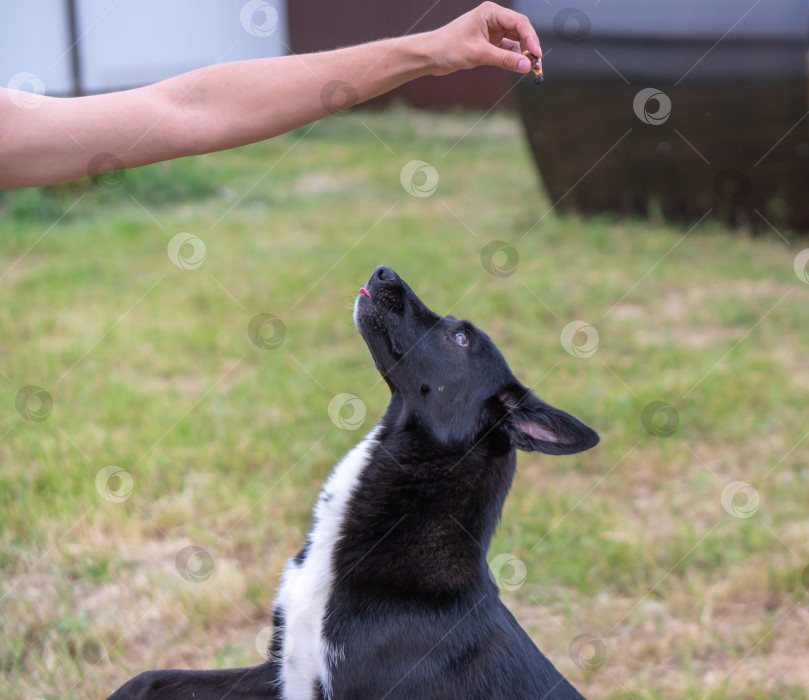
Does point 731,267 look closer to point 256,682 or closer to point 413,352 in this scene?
point 413,352

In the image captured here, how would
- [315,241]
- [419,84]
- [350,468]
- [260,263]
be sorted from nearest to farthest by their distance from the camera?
[350,468] < [260,263] < [315,241] < [419,84]

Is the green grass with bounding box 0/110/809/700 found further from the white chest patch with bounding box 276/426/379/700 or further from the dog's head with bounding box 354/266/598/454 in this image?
the dog's head with bounding box 354/266/598/454

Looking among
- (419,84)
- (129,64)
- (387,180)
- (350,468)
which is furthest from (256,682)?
(419,84)

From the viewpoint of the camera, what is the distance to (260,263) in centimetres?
608

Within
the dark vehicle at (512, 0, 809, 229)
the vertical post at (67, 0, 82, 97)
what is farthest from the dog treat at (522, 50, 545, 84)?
the vertical post at (67, 0, 82, 97)

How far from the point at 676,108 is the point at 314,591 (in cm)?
541

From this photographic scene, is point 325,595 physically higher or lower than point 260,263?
lower

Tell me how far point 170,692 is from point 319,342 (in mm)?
2941

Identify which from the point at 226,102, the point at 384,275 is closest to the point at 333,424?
the point at 384,275

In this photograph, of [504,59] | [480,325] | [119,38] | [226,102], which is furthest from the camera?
[119,38]

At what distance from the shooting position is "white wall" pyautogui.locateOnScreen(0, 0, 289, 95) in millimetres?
7359

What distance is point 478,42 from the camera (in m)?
1.89

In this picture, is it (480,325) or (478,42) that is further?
(480,325)

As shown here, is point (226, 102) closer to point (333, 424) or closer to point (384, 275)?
point (384, 275)
